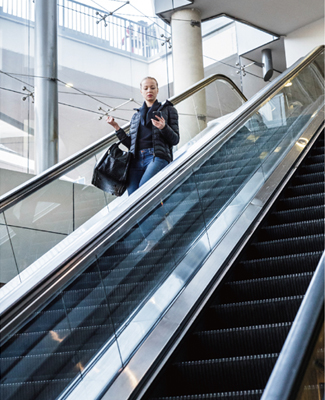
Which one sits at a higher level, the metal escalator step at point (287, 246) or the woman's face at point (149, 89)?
the woman's face at point (149, 89)

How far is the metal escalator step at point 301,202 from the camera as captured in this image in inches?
189

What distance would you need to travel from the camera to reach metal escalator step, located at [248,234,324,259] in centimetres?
412

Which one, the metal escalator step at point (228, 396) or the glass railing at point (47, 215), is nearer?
the metal escalator step at point (228, 396)

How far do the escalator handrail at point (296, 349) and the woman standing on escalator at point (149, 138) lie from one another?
294 cm

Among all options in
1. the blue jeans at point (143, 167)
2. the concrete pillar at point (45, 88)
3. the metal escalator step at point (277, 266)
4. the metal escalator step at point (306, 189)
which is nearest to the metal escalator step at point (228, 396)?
the metal escalator step at point (277, 266)

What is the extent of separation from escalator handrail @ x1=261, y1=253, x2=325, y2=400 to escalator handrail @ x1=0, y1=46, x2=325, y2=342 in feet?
3.45

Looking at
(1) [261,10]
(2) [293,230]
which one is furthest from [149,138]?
(1) [261,10]

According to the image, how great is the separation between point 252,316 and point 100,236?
1210 mm

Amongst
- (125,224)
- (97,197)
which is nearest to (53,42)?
(97,197)

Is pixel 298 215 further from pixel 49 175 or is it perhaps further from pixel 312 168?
pixel 49 175

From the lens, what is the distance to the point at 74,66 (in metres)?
10.8

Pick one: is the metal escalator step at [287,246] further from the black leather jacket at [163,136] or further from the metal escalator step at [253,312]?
the black leather jacket at [163,136]

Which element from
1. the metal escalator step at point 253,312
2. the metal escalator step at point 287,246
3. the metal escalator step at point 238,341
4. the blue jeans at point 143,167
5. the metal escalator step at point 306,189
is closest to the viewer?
the metal escalator step at point 238,341

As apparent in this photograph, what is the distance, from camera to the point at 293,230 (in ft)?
14.6
